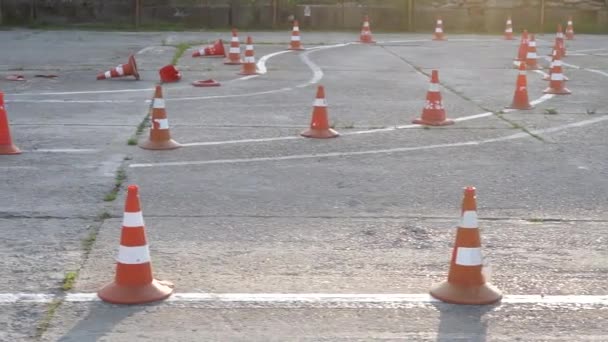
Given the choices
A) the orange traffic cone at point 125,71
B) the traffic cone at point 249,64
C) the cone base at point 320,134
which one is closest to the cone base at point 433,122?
the cone base at point 320,134

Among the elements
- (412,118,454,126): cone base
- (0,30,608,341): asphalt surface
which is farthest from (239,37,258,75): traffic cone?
(412,118,454,126): cone base

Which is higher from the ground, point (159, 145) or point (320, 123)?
point (320, 123)

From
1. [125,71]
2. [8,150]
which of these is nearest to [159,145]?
[8,150]

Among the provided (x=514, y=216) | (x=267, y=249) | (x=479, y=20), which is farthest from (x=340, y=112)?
(x=479, y=20)

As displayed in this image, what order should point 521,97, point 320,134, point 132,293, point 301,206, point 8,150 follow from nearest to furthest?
point 132,293, point 301,206, point 8,150, point 320,134, point 521,97

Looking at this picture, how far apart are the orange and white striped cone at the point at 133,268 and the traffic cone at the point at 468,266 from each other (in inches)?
72.0

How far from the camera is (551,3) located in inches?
1362

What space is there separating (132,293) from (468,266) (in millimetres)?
2134

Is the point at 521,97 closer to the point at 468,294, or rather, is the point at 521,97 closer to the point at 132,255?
the point at 468,294

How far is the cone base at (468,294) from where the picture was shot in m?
6.12

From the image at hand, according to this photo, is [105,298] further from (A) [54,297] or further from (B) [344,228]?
(B) [344,228]

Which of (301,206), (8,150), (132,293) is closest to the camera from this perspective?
(132,293)

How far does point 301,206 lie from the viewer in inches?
340

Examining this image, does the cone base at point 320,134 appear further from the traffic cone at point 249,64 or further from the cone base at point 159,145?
the traffic cone at point 249,64
